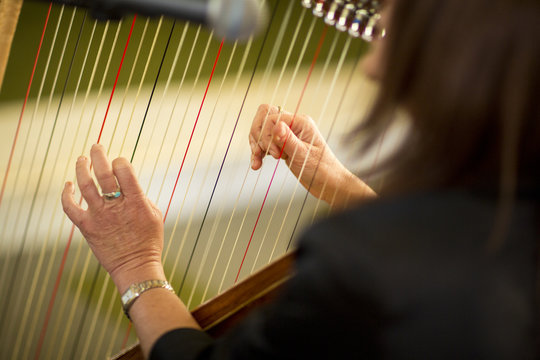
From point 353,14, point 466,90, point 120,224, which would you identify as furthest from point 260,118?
point 466,90

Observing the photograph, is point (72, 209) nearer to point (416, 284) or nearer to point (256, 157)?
point (256, 157)

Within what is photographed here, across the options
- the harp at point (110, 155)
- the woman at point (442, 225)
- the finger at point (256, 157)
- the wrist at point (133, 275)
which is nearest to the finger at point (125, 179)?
the wrist at point (133, 275)

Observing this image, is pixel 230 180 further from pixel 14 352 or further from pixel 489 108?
pixel 489 108

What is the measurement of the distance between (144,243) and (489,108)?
733mm

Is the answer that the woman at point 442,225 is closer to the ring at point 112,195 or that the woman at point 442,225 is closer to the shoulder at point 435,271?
the shoulder at point 435,271

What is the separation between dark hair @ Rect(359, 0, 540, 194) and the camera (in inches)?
30.3

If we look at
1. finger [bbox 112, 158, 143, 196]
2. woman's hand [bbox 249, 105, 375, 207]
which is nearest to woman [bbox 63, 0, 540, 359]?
finger [bbox 112, 158, 143, 196]

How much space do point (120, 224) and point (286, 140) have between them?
0.53m

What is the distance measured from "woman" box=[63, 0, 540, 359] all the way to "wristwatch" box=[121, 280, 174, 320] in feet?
1.35

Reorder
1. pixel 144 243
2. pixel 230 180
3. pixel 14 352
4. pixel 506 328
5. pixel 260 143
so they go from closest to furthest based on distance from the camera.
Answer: pixel 506 328
pixel 144 243
pixel 260 143
pixel 14 352
pixel 230 180

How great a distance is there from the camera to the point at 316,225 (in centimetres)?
80

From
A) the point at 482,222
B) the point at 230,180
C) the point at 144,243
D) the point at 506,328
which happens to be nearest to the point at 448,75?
the point at 482,222

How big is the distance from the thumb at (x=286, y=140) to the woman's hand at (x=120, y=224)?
0.44 meters

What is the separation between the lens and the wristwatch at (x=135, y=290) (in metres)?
1.23
